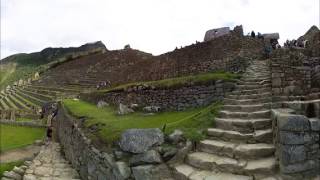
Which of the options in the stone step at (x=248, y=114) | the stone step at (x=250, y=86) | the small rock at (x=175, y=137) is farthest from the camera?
the stone step at (x=250, y=86)

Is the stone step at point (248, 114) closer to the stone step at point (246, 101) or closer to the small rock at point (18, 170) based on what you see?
the stone step at point (246, 101)

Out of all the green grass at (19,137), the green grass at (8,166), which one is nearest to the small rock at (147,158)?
the green grass at (8,166)

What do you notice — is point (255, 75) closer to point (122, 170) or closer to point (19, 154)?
point (122, 170)

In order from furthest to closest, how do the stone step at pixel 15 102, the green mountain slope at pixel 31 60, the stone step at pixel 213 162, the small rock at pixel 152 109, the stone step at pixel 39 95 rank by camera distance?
the green mountain slope at pixel 31 60 < the stone step at pixel 39 95 < the stone step at pixel 15 102 < the small rock at pixel 152 109 < the stone step at pixel 213 162

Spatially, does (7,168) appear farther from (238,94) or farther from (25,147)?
(238,94)

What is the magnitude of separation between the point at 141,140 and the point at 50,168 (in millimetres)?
5892

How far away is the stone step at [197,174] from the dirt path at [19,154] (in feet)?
30.0

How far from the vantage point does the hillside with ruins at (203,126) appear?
6.27 metres

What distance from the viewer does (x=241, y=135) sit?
740cm

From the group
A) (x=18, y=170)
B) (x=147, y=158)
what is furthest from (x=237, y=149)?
(x=18, y=170)

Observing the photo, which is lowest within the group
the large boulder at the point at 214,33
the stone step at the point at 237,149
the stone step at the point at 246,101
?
the stone step at the point at 237,149

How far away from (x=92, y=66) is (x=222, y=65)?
93.5 feet

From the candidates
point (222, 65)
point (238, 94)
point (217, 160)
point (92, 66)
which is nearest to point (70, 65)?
point (92, 66)

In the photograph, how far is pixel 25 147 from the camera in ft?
55.2
